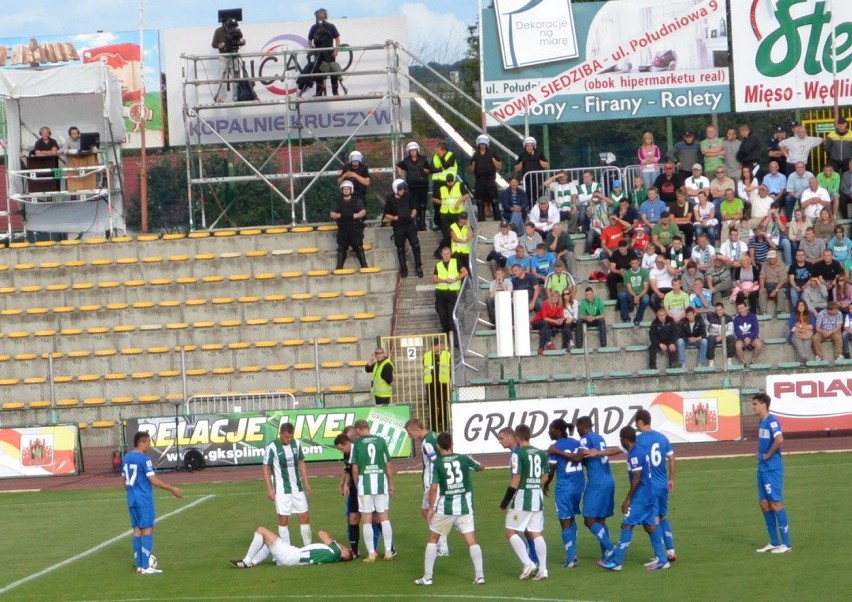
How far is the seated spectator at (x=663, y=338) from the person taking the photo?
2914 cm

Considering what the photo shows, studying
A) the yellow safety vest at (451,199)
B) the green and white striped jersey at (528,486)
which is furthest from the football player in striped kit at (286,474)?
the yellow safety vest at (451,199)

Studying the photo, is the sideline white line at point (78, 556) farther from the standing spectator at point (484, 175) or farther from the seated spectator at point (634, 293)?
the standing spectator at point (484, 175)

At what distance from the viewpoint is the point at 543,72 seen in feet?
120

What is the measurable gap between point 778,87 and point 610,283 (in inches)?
329

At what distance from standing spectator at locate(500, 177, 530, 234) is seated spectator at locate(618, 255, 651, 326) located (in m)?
3.50

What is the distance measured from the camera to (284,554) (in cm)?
1786

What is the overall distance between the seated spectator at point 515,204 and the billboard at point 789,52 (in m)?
6.62

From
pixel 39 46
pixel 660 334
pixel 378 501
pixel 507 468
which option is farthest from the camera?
pixel 39 46

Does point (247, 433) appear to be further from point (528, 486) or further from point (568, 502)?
point (528, 486)

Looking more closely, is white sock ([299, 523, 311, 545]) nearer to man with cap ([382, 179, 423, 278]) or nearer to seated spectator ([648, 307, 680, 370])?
seated spectator ([648, 307, 680, 370])

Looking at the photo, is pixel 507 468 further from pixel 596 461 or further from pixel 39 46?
pixel 39 46

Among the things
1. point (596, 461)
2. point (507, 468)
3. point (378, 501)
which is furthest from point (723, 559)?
point (507, 468)

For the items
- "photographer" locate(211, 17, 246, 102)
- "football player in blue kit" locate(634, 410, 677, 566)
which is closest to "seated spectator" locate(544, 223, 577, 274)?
"photographer" locate(211, 17, 246, 102)

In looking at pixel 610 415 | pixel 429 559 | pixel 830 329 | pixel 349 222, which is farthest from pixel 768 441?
pixel 349 222
